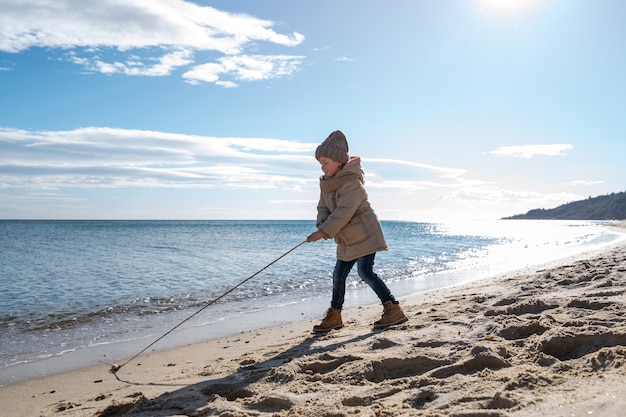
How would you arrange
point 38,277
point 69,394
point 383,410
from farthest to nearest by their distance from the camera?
point 38,277 → point 69,394 → point 383,410

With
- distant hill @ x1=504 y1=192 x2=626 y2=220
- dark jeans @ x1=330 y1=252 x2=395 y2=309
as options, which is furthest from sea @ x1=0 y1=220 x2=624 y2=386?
distant hill @ x1=504 y1=192 x2=626 y2=220

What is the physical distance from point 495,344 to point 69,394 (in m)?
3.43

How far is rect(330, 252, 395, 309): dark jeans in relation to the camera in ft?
16.9

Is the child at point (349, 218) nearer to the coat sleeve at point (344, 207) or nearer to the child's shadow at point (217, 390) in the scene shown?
the coat sleeve at point (344, 207)

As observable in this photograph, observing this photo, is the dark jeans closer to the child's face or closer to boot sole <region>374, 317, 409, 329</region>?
boot sole <region>374, 317, 409, 329</region>

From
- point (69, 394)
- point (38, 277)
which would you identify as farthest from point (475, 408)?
point (38, 277)

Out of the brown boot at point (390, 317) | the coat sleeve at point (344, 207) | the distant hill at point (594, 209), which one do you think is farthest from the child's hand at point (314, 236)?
the distant hill at point (594, 209)

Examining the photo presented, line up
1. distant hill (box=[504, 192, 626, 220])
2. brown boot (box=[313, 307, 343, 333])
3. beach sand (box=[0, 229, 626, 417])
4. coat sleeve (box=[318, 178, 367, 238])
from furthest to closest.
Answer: distant hill (box=[504, 192, 626, 220])
brown boot (box=[313, 307, 343, 333])
coat sleeve (box=[318, 178, 367, 238])
beach sand (box=[0, 229, 626, 417])

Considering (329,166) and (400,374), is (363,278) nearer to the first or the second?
(329,166)

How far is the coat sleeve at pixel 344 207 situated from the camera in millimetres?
4871

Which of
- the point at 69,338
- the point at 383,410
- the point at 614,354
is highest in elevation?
the point at 614,354

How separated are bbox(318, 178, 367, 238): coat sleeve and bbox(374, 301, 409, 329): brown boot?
39.9 inches

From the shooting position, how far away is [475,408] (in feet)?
7.70

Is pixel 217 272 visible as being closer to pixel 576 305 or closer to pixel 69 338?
pixel 69 338
